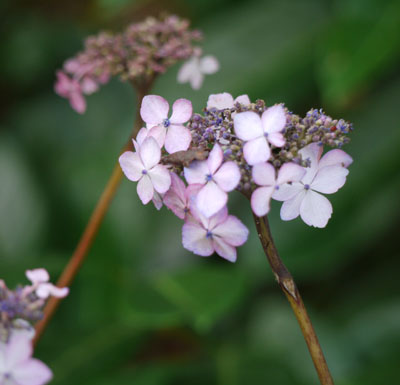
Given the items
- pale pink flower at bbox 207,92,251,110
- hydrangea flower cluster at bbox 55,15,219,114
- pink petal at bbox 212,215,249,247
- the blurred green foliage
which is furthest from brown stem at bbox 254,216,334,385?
the blurred green foliage

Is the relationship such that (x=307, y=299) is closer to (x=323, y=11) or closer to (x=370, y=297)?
(x=370, y=297)

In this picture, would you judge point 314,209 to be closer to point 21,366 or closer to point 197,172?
point 197,172

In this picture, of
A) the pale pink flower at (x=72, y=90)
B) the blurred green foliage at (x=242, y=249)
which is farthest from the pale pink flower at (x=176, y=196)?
the blurred green foliage at (x=242, y=249)

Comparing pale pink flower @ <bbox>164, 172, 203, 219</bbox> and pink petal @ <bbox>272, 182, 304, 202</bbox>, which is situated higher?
pale pink flower @ <bbox>164, 172, 203, 219</bbox>

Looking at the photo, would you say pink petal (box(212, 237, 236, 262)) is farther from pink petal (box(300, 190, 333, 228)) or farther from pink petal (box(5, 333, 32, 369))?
pink petal (box(5, 333, 32, 369))

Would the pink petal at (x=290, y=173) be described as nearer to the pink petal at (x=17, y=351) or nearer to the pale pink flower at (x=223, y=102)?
the pale pink flower at (x=223, y=102)

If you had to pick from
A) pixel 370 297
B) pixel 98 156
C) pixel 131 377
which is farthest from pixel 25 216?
pixel 370 297

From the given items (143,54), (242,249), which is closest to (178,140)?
(143,54)
